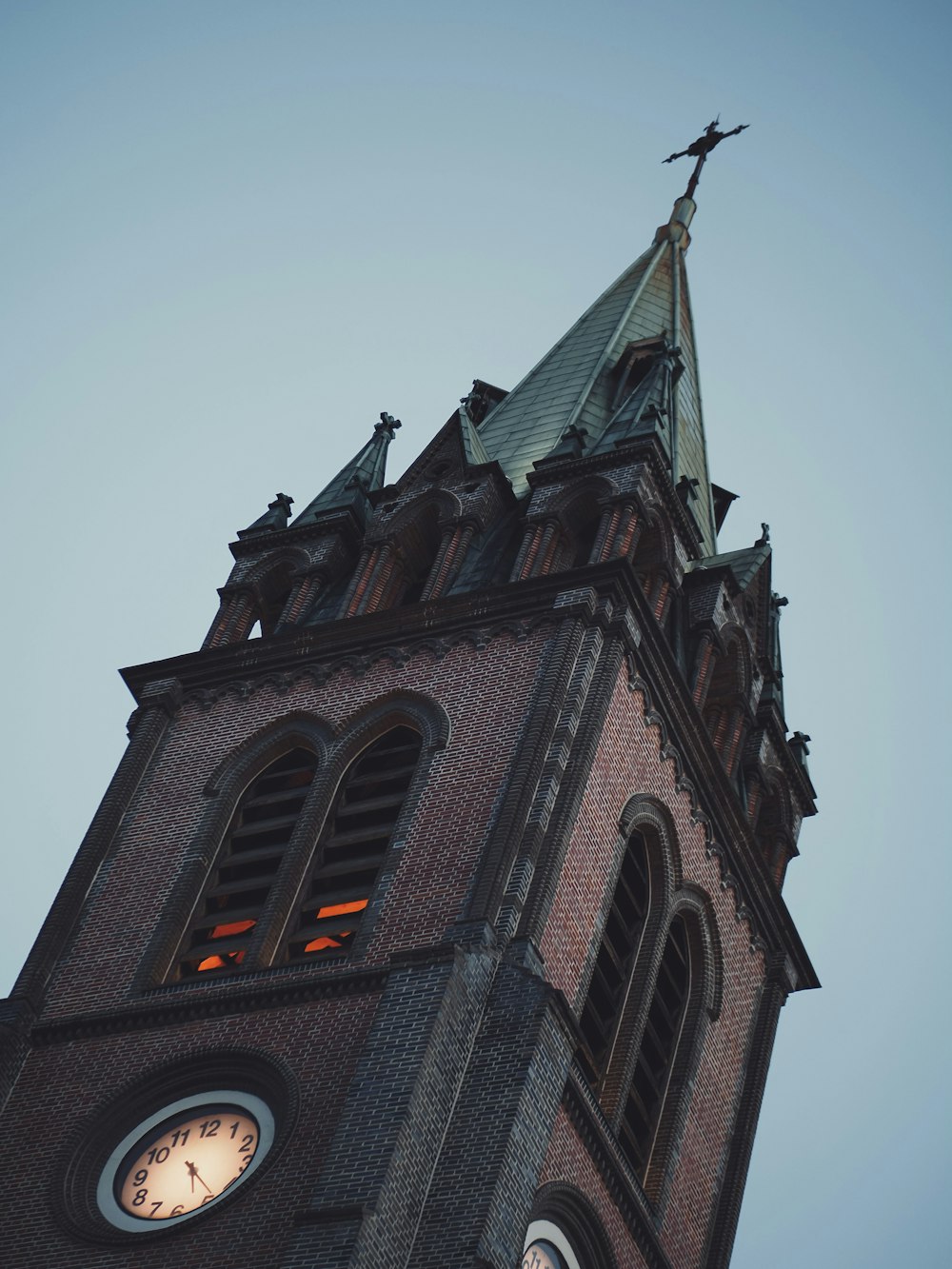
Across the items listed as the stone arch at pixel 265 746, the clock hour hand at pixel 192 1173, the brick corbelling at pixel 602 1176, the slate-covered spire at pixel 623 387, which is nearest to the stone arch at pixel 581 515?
the slate-covered spire at pixel 623 387

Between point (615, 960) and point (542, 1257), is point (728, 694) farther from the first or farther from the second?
point (542, 1257)

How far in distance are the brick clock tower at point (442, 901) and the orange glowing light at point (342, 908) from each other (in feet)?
0.19

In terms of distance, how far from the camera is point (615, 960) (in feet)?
128

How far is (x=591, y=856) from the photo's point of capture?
3831cm

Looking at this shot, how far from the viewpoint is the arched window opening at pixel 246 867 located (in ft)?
126

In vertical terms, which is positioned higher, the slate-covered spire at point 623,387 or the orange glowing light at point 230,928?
the slate-covered spire at point 623,387

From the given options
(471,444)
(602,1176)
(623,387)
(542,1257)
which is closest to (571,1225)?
(542,1257)

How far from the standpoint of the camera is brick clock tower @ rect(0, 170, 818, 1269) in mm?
33938

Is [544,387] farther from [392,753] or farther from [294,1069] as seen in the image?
[294,1069]

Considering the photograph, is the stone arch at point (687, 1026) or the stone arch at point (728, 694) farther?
the stone arch at point (728, 694)

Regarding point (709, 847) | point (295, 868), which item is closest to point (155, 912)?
point (295, 868)

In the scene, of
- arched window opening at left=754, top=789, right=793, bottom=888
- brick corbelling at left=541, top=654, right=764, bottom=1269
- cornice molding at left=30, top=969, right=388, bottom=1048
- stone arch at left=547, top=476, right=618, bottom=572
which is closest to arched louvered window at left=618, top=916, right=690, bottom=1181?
brick corbelling at left=541, top=654, right=764, bottom=1269

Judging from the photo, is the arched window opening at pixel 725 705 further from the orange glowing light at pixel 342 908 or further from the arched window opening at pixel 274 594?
the orange glowing light at pixel 342 908

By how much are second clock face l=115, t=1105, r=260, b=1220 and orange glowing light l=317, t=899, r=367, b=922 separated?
3752 mm
